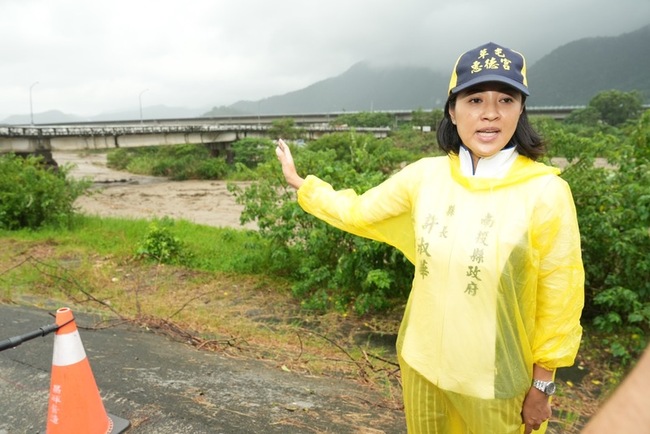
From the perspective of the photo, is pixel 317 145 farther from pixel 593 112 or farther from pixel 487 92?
pixel 593 112

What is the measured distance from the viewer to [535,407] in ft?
5.41

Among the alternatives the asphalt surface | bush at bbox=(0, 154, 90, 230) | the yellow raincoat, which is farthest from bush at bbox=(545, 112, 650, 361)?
bush at bbox=(0, 154, 90, 230)

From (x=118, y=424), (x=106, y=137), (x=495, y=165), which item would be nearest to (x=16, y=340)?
(x=118, y=424)

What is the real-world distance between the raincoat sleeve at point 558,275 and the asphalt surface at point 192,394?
1.46m

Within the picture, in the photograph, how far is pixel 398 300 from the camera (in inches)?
228

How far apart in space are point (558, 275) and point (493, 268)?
0.22m

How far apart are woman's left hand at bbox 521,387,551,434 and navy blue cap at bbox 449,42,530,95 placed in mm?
1081

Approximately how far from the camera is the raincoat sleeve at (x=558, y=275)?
1509 millimetres

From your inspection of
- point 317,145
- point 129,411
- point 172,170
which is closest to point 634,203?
point 129,411

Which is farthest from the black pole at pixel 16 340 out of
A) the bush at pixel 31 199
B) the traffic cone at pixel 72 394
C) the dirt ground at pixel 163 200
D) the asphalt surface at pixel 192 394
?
the dirt ground at pixel 163 200

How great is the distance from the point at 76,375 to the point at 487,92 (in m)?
2.40

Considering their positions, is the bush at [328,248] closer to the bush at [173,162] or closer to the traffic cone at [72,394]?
the traffic cone at [72,394]

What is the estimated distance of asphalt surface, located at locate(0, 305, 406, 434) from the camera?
2582mm

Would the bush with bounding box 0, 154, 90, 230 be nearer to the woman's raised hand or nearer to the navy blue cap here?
the woman's raised hand
